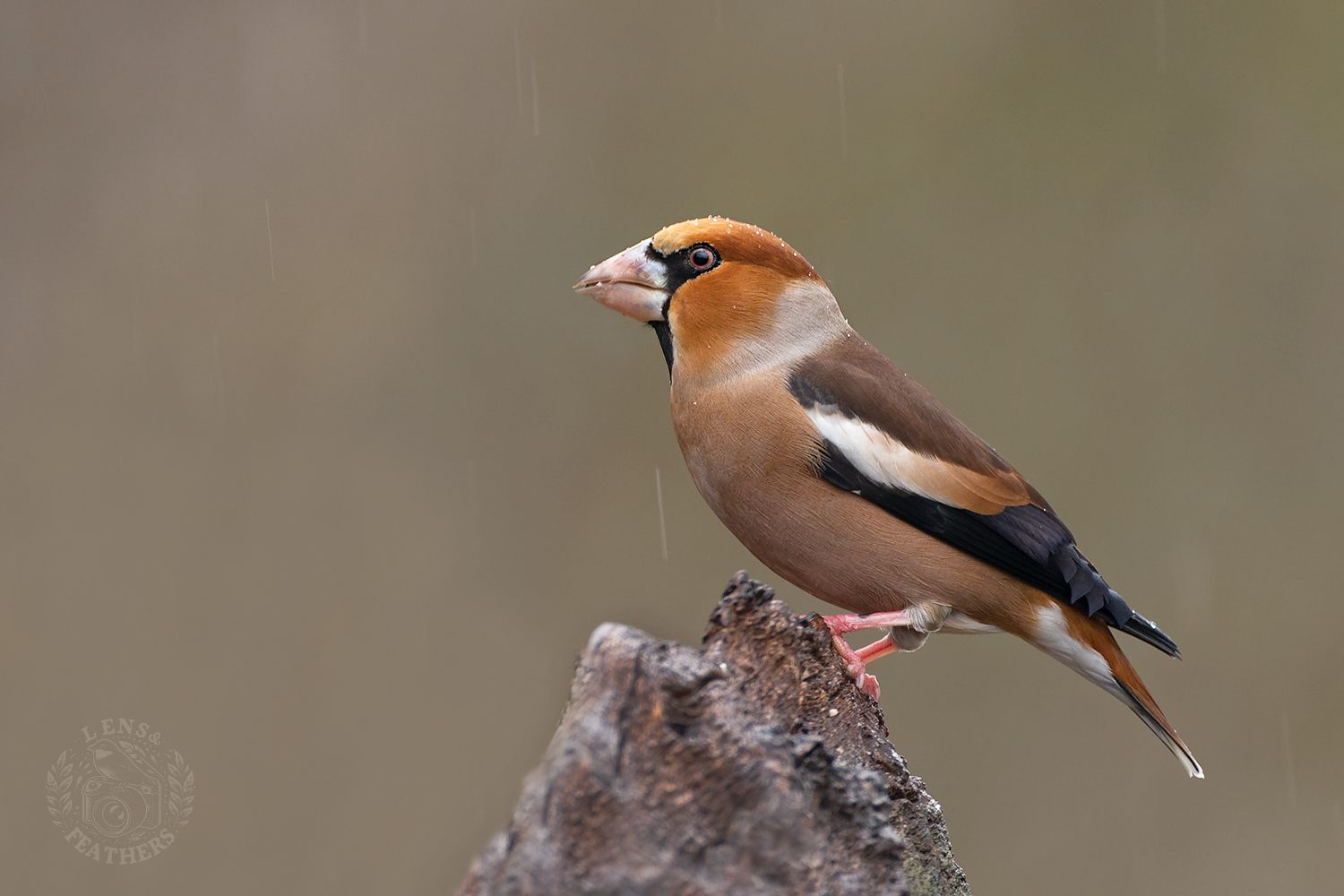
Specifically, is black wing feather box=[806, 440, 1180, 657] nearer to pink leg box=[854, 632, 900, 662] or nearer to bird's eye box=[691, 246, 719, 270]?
pink leg box=[854, 632, 900, 662]

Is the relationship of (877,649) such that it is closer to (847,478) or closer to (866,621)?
Answer: (866,621)

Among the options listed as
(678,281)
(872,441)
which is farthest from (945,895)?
(678,281)

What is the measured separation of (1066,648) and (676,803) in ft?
5.18

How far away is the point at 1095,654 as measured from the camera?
101 inches

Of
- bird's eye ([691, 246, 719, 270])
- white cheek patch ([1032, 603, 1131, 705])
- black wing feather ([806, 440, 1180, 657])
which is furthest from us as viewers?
bird's eye ([691, 246, 719, 270])

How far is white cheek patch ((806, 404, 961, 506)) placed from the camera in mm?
2406

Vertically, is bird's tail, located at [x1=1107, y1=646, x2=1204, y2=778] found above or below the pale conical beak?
below

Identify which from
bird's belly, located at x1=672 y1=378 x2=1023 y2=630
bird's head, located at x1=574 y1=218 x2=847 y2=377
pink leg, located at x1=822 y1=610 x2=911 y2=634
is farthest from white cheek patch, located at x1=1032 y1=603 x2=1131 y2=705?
bird's head, located at x1=574 y1=218 x2=847 y2=377

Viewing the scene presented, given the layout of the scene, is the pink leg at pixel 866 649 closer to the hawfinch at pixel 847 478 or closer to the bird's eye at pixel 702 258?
the hawfinch at pixel 847 478

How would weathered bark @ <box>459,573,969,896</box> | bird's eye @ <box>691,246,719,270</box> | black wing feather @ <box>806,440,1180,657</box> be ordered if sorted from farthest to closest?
bird's eye @ <box>691,246,719,270</box> < black wing feather @ <box>806,440,1180,657</box> < weathered bark @ <box>459,573,969,896</box>

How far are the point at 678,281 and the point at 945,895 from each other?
1.44m

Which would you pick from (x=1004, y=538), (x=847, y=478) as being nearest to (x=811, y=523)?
(x=847, y=478)

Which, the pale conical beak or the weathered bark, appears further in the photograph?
the pale conical beak

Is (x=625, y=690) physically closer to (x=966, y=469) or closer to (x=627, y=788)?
(x=627, y=788)
